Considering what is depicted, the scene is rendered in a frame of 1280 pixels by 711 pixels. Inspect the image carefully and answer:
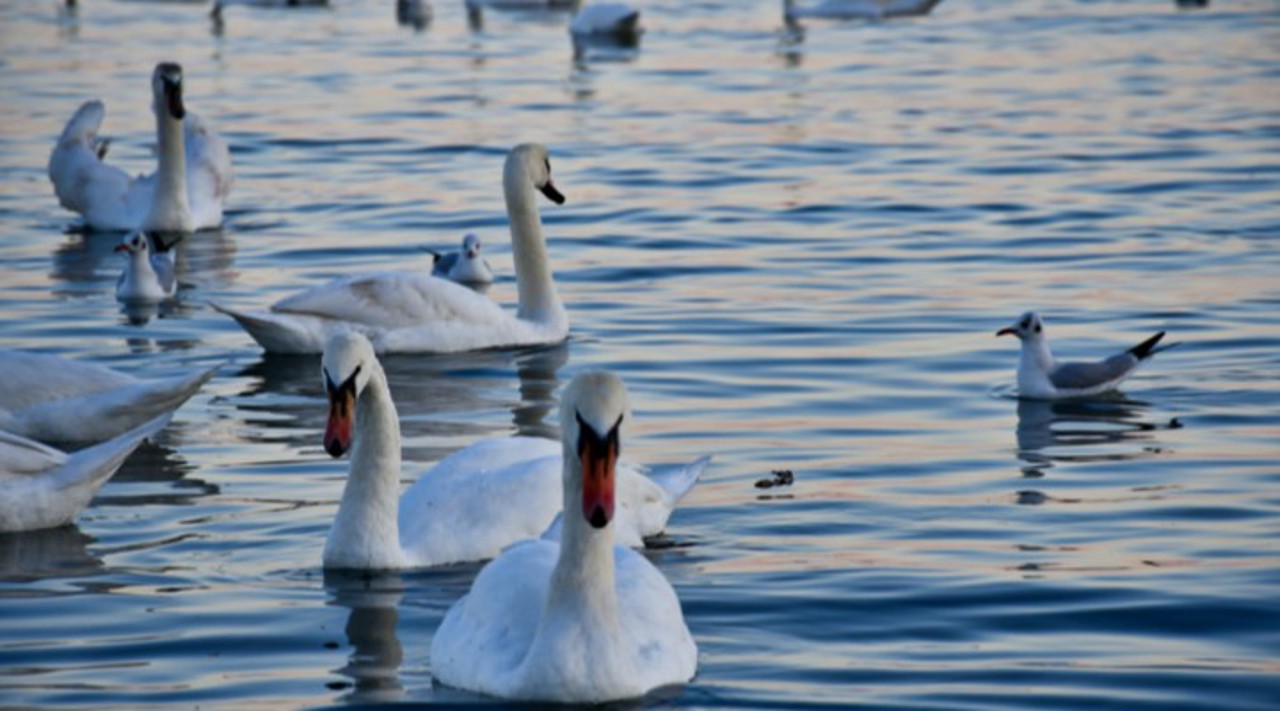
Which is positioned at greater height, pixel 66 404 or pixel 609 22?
pixel 66 404

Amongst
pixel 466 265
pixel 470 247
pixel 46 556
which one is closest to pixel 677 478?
pixel 46 556

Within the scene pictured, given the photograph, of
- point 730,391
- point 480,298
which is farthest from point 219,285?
point 730,391

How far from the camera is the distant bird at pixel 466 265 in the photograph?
1641cm

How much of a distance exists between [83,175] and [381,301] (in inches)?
255

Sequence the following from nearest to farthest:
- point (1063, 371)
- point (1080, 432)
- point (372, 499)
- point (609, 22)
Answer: point (372, 499)
point (1080, 432)
point (1063, 371)
point (609, 22)

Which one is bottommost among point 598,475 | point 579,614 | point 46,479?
point 46,479

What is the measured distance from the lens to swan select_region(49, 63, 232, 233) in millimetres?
19578

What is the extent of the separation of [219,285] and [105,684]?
9300 mm

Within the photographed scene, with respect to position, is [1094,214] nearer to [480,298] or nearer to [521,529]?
[480,298]

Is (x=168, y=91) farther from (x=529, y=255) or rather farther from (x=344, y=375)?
(x=344, y=375)

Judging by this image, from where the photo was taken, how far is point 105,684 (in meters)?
7.84

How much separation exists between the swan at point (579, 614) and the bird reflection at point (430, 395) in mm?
3716

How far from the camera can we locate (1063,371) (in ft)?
40.8

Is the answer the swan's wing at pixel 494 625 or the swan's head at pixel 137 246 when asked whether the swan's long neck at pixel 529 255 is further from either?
the swan's wing at pixel 494 625
